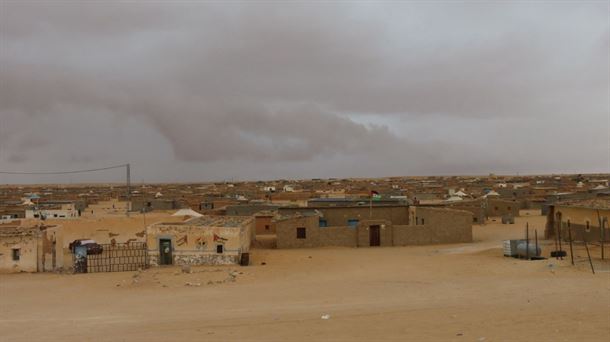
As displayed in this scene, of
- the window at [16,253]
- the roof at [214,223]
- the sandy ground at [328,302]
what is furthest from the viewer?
the roof at [214,223]

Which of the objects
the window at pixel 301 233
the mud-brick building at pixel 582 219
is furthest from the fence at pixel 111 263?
the mud-brick building at pixel 582 219

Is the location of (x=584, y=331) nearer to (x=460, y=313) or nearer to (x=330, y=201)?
(x=460, y=313)

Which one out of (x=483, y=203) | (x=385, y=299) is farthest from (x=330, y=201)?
(x=385, y=299)

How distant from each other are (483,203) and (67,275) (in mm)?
44501

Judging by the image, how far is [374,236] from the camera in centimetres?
4006

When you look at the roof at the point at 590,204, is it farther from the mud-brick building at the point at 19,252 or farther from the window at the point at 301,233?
the mud-brick building at the point at 19,252

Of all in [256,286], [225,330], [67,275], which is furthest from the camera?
[67,275]

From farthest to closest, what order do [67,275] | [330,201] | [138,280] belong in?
[330,201] → [67,275] → [138,280]

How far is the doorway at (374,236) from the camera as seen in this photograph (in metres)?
39.9

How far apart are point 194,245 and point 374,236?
13.9 meters

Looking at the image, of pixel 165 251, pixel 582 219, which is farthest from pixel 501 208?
pixel 165 251

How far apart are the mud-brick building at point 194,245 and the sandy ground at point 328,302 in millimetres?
1198

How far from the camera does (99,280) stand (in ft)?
91.4

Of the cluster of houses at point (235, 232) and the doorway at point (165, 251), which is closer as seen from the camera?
the cluster of houses at point (235, 232)
